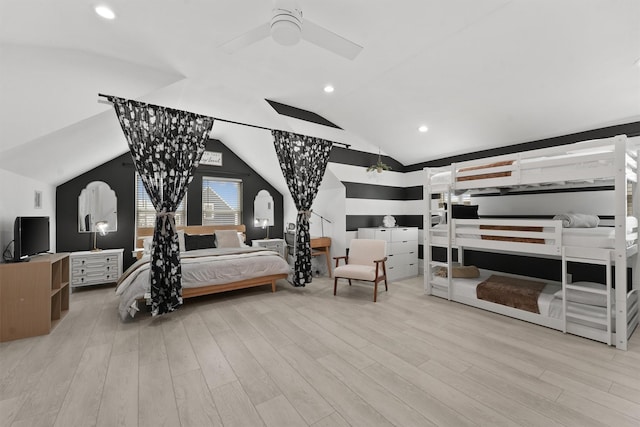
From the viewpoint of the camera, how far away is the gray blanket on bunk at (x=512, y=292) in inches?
125

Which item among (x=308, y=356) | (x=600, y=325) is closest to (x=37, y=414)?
(x=308, y=356)

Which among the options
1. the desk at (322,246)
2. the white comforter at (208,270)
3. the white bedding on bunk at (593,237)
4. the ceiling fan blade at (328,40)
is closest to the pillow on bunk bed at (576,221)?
the white bedding on bunk at (593,237)

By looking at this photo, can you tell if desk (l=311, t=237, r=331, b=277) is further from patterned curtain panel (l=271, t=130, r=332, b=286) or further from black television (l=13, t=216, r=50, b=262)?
black television (l=13, t=216, r=50, b=262)

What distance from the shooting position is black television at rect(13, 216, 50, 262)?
2.79 metres

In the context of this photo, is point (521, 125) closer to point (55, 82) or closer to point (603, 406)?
point (603, 406)

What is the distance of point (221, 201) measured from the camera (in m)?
6.27

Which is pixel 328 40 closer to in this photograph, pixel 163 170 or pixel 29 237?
pixel 163 170

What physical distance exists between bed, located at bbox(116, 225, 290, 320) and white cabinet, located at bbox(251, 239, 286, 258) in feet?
4.58

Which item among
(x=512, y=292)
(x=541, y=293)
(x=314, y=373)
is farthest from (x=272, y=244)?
(x=541, y=293)

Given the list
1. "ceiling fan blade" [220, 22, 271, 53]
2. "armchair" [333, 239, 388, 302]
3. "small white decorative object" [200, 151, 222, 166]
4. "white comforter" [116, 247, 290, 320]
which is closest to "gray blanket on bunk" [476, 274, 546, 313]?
"armchair" [333, 239, 388, 302]

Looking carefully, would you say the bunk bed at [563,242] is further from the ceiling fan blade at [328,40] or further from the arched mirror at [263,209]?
the arched mirror at [263,209]

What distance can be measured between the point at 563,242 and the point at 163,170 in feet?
15.4

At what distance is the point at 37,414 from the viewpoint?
1693 mm

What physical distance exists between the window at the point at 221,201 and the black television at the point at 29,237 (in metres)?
2.78
